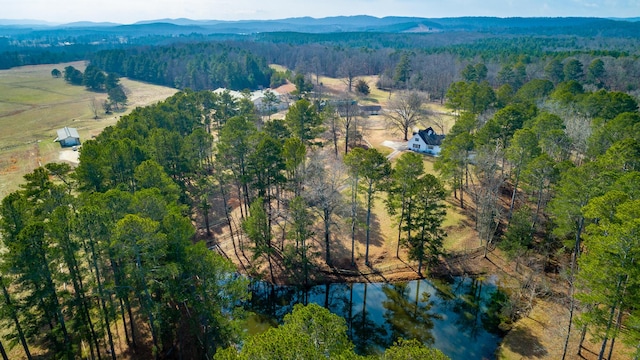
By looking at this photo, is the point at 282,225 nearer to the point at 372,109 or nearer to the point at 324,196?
the point at 324,196

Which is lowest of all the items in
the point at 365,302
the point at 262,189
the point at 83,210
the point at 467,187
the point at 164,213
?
the point at 365,302

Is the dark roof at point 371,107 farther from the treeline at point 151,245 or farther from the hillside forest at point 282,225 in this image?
the treeline at point 151,245

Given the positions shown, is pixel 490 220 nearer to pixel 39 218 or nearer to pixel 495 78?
pixel 39 218

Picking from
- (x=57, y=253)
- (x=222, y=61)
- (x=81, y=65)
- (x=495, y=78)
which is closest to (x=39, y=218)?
(x=57, y=253)

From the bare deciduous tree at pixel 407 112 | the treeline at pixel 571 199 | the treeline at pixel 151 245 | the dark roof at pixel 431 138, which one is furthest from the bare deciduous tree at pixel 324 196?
the bare deciduous tree at pixel 407 112

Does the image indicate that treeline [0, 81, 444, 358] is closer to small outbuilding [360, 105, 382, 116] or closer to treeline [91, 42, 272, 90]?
small outbuilding [360, 105, 382, 116]

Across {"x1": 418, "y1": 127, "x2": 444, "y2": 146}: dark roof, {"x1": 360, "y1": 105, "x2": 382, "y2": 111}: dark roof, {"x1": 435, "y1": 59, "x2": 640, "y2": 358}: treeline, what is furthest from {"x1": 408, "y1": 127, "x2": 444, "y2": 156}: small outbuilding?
{"x1": 360, "y1": 105, "x2": 382, "y2": 111}: dark roof

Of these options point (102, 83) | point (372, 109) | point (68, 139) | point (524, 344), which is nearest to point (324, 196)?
point (524, 344)
